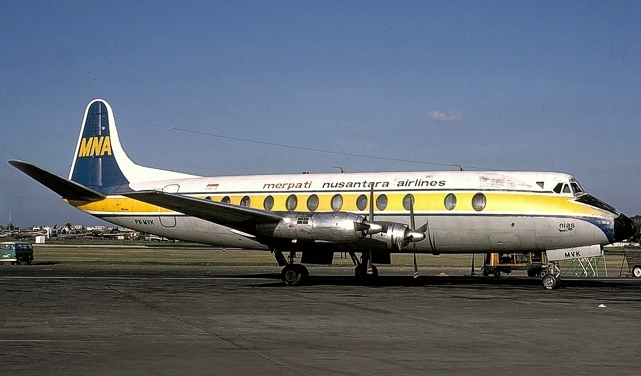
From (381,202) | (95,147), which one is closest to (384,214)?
(381,202)

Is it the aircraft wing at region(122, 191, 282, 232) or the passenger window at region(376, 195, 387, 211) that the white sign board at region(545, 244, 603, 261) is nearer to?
the passenger window at region(376, 195, 387, 211)

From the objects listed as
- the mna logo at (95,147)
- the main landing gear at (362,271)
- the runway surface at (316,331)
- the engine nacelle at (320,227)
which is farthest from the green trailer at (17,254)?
the engine nacelle at (320,227)

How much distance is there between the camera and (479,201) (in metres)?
23.2

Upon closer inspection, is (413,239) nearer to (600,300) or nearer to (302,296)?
(302,296)

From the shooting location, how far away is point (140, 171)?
30219 mm

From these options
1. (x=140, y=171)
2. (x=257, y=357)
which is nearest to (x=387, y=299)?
(x=257, y=357)

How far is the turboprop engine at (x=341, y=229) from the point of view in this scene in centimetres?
2208

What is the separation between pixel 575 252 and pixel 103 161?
62.0 feet

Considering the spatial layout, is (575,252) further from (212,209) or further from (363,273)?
(212,209)

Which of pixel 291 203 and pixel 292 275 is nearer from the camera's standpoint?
pixel 292 275

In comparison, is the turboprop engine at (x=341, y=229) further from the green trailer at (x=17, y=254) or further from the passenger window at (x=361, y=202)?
the green trailer at (x=17, y=254)

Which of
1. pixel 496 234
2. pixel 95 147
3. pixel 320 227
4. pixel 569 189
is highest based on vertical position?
pixel 95 147

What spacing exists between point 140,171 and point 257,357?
70.0ft

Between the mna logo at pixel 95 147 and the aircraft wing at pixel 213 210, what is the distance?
24.7 feet
